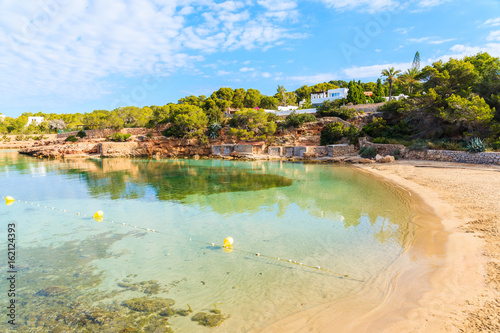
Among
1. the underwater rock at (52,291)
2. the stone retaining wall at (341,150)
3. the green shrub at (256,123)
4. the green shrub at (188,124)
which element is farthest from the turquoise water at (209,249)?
the green shrub at (188,124)

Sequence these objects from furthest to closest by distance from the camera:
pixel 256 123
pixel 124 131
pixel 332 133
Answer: pixel 124 131, pixel 256 123, pixel 332 133

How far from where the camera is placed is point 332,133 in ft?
125

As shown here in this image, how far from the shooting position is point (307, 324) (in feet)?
14.2

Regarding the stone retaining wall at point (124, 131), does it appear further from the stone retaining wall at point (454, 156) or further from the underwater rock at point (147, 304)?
the underwater rock at point (147, 304)

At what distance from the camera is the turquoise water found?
202 inches

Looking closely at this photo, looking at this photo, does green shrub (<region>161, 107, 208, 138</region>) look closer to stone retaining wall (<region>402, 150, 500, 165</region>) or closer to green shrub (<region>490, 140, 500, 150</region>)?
stone retaining wall (<region>402, 150, 500, 165</region>)

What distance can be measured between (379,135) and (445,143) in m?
9.79

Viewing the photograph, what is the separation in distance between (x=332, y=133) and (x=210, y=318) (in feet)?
120

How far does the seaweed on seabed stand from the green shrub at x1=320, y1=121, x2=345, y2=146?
36.0 m

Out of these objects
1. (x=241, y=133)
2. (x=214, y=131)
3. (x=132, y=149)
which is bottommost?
(x=132, y=149)

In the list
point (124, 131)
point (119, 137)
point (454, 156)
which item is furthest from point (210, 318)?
point (124, 131)

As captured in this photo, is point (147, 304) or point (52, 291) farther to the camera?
point (52, 291)

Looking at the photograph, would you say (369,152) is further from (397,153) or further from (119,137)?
(119,137)

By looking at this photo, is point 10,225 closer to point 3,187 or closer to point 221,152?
point 3,187
